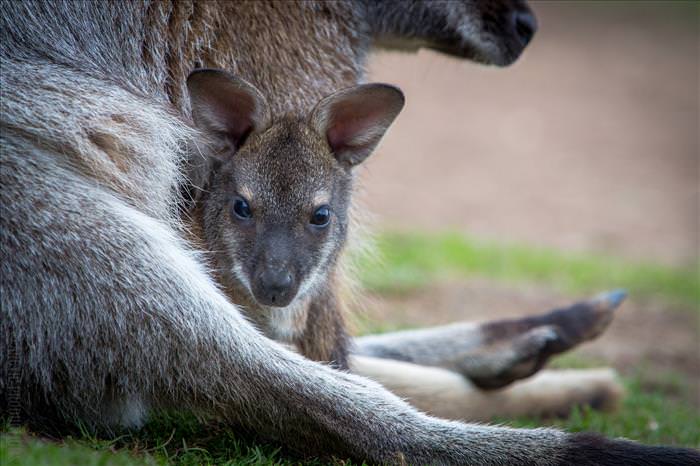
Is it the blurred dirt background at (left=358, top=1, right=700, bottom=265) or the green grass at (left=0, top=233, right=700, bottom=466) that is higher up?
the green grass at (left=0, top=233, right=700, bottom=466)

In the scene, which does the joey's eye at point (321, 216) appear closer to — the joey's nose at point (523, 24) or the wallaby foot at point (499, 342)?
the wallaby foot at point (499, 342)

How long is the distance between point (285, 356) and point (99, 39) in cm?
155

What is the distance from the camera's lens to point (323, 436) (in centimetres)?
381

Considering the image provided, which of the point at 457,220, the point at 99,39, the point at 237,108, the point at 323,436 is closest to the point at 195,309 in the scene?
the point at 323,436

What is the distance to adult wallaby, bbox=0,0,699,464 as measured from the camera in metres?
3.64

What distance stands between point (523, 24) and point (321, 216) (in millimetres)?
2052

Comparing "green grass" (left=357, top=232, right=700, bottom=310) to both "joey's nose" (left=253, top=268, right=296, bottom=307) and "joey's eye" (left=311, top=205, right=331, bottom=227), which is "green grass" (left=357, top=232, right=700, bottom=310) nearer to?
"joey's eye" (left=311, top=205, right=331, bottom=227)

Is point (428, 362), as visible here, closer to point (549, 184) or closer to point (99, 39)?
point (99, 39)

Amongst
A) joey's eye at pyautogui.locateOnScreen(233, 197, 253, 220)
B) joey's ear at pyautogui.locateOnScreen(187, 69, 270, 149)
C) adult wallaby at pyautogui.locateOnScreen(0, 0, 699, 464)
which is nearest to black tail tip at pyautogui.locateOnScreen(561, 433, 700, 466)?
adult wallaby at pyautogui.locateOnScreen(0, 0, 699, 464)

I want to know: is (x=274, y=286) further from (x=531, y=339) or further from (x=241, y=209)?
(x=531, y=339)

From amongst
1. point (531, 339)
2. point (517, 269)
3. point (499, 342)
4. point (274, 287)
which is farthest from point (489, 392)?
point (517, 269)

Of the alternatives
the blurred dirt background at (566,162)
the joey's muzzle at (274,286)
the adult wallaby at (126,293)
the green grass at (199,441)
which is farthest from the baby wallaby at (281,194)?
the blurred dirt background at (566,162)

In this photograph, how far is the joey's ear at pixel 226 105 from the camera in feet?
13.4

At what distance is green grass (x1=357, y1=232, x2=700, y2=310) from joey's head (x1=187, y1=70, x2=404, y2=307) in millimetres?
3989
